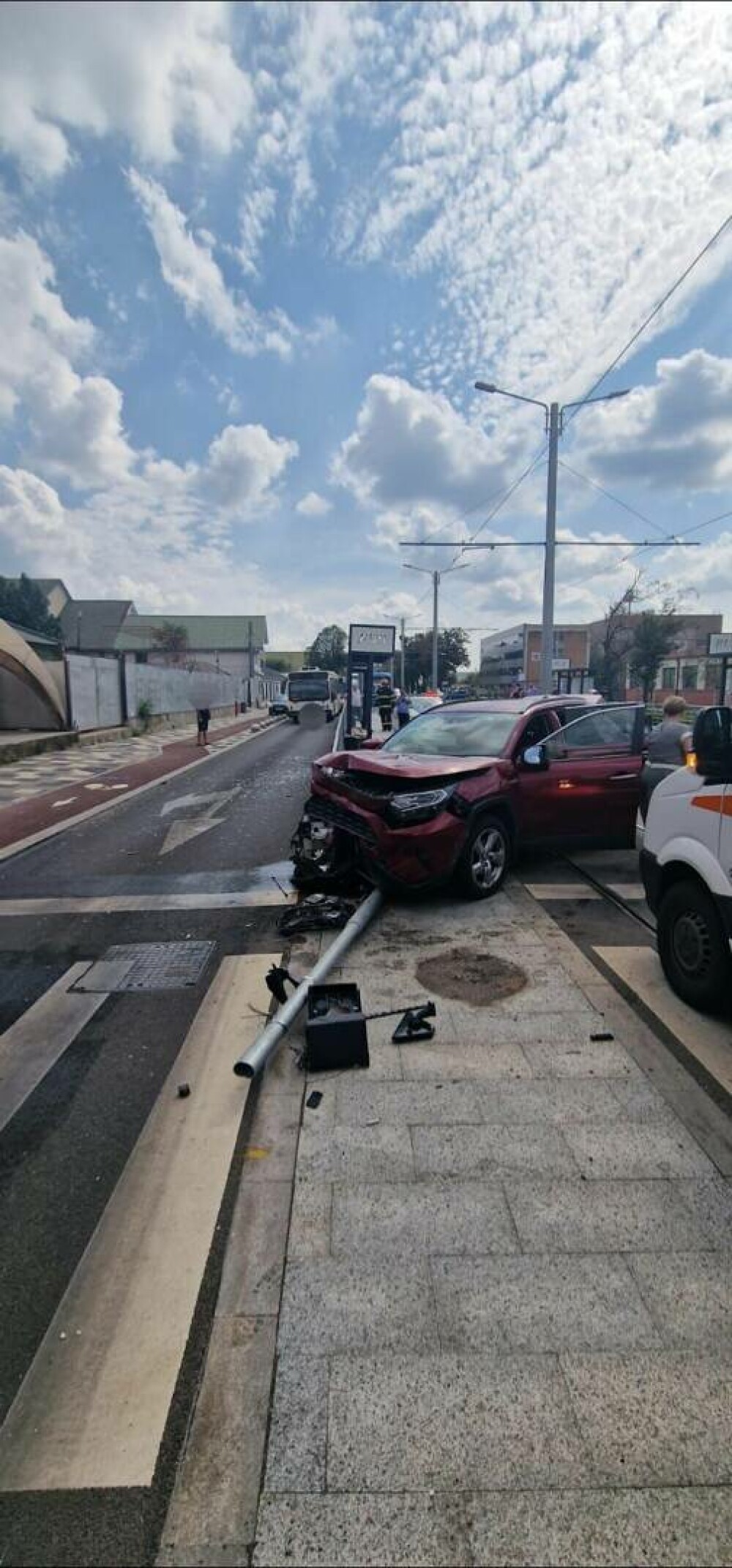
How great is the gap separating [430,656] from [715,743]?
78.9 meters

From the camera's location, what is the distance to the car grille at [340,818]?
235 inches

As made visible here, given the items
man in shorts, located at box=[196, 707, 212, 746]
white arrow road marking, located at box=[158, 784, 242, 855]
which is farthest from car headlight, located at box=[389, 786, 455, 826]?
man in shorts, located at box=[196, 707, 212, 746]

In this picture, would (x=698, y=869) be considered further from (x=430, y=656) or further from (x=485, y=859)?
(x=430, y=656)

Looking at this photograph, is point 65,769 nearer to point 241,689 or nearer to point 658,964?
point 658,964

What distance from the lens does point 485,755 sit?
675 centimetres

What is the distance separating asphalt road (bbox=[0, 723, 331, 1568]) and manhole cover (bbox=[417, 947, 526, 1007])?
130 cm

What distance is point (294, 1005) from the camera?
405 cm

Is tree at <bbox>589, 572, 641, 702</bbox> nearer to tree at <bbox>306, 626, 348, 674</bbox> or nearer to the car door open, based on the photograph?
the car door open

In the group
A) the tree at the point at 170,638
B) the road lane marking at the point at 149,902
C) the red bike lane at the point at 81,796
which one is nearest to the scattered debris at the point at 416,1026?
the road lane marking at the point at 149,902

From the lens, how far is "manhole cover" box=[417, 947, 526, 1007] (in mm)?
4473

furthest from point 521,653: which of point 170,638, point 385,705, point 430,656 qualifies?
point 385,705

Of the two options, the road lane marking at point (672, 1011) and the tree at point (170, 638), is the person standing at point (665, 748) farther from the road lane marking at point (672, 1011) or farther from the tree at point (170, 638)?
the tree at point (170, 638)

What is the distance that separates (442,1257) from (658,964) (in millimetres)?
3082

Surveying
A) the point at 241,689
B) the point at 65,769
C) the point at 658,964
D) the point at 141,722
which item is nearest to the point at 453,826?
the point at 658,964
